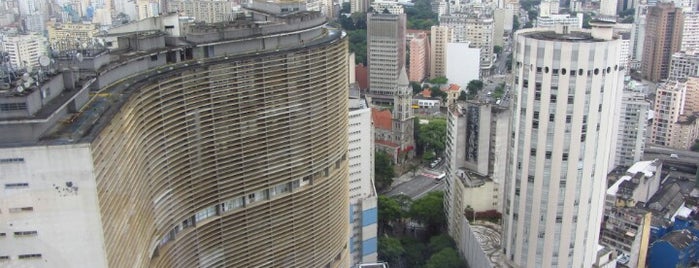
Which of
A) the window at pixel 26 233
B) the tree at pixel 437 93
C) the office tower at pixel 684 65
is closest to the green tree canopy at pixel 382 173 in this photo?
the tree at pixel 437 93

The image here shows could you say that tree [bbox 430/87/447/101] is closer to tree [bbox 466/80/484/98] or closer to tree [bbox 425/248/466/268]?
tree [bbox 466/80/484/98]

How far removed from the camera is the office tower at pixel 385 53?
4343 inches

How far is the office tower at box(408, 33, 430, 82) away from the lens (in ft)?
392

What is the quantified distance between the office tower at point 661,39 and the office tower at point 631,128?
51.3m

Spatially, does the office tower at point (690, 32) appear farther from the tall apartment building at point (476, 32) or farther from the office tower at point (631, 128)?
the office tower at point (631, 128)

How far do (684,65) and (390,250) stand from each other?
7646 cm

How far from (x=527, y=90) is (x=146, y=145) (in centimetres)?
2067

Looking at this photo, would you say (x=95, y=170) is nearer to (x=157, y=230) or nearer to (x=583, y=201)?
(x=157, y=230)

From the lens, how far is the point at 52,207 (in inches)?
753

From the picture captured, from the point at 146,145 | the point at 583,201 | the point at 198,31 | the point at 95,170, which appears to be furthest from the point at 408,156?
the point at 95,170

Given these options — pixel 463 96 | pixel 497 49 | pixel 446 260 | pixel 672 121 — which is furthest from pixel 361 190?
pixel 497 49

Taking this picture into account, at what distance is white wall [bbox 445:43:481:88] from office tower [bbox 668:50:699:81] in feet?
103

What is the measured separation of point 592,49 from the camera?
34.3m

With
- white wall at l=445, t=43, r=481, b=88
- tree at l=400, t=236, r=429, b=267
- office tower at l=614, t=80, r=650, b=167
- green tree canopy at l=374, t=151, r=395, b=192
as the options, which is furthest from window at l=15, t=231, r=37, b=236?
white wall at l=445, t=43, r=481, b=88
